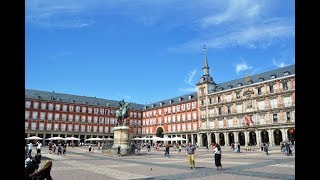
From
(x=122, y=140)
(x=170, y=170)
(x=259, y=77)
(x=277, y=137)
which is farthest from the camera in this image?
(x=259, y=77)

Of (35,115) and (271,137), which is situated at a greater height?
(35,115)

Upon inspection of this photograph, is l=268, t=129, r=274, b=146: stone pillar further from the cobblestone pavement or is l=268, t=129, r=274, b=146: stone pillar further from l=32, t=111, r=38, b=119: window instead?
l=32, t=111, r=38, b=119: window

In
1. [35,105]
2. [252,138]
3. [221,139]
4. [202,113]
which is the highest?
[35,105]

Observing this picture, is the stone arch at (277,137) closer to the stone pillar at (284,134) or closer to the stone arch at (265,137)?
the stone arch at (265,137)

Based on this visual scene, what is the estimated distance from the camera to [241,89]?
54812 millimetres

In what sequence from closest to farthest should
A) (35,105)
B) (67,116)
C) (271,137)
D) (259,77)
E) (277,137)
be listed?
1. (271,137)
2. (277,137)
3. (259,77)
4. (35,105)
5. (67,116)

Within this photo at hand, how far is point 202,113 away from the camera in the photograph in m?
62.3

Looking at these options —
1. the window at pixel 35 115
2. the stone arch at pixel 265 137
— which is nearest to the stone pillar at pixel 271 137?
the stone arch at pixel 265 137

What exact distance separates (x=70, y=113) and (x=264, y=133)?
4847 cm

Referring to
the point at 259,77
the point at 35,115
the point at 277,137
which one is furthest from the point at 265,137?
the point at 35,115

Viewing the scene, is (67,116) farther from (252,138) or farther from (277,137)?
(277,137)

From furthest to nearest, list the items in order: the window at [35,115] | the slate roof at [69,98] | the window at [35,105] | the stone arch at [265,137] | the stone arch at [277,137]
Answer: the slate roof at [69,98] < the window at [35,105] < the window at [35,115] < the stone arch at [265,137] < the stone arch at [277,137]

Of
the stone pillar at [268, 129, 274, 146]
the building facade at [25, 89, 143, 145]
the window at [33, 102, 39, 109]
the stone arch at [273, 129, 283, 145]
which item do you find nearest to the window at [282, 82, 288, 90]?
the stone pillar at [268, 129, 274, 146]

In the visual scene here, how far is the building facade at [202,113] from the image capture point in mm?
48750
